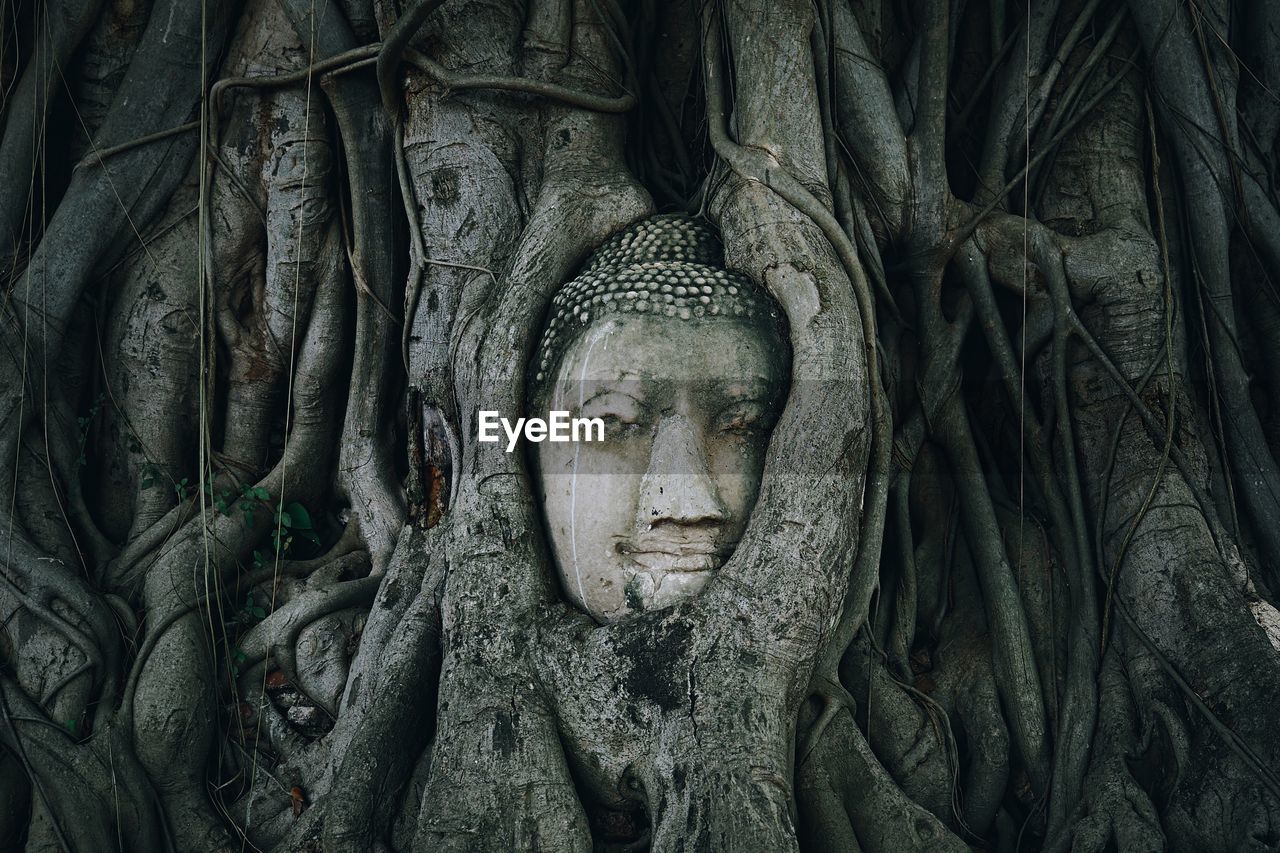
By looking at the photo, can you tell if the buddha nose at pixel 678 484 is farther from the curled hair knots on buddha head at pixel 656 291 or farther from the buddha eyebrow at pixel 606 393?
the curled hair knots on buddha head at pixel 656 291

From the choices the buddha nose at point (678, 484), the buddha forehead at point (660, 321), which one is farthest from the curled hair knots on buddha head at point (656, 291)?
the buddha nose at point (678, 484)

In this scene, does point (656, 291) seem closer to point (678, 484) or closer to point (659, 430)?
point (659, 430)

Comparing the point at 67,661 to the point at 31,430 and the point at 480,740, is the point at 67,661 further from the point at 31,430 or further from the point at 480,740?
the point at 480,740

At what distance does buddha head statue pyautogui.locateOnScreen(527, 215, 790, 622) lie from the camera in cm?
279

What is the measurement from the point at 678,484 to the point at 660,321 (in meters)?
0.42

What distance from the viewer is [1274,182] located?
142 inches

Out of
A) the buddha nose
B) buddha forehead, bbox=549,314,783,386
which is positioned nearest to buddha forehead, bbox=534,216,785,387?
buddha forehead, bbox=549,314,783,386

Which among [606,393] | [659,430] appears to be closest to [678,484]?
[659,430]

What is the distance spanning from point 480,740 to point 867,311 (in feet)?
4.79

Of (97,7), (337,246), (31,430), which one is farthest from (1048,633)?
(97,7)

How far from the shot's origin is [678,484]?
2752 mm

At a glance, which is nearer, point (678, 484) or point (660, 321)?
point (678, 484)

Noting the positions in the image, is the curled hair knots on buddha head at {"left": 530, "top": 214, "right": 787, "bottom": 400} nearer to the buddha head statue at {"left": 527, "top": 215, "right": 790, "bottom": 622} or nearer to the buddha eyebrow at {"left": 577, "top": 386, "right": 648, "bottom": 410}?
the buddha head statue at {"left": 527, "top": 215, "right": 790, "bottom": 622}

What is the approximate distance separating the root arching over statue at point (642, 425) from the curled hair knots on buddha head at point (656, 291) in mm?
13
